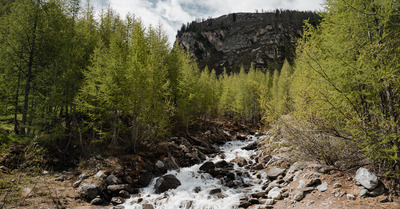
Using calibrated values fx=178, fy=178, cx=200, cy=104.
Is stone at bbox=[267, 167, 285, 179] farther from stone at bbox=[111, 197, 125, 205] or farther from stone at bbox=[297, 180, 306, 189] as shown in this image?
stone at bbox=[111, 197, 125, 205]

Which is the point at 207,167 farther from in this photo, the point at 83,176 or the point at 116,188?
the point at 83,176

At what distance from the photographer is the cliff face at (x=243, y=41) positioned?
94.4 m

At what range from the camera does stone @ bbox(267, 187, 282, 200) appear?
23.8 ft

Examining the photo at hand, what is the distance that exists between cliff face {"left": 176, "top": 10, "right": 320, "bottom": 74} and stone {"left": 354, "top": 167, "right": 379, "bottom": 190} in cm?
8516

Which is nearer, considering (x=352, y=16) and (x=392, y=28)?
(x=392, y=28)

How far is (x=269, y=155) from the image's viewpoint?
12.9m

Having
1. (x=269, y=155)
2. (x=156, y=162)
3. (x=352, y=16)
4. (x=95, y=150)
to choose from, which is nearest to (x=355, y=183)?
(x=352, y=16)

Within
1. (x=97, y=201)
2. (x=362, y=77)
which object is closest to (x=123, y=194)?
(x=97, y=201)

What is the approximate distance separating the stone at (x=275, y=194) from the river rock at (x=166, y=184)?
509 centimetres

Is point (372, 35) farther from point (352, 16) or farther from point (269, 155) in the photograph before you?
point (269, 155)

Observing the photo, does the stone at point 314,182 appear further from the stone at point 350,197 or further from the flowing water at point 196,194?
the flowing water at point 196,194

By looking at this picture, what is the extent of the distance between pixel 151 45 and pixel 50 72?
926 centimetres

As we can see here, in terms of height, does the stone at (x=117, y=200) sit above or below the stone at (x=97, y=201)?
below

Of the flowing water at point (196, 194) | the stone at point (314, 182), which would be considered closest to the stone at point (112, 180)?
the flowing water at point (196, 194)
